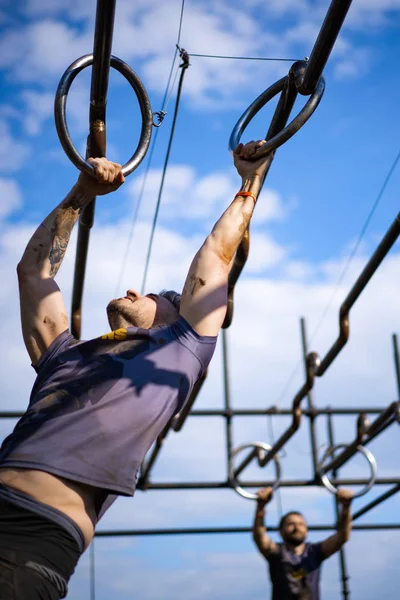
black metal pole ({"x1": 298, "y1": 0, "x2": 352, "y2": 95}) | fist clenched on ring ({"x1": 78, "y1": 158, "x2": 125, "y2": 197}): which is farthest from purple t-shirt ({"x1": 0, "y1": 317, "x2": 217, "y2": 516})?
black metal pole ({"x1": 298, "y1": 0, "x2": 352, "y2": 95})

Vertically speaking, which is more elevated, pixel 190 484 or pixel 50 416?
pixel 190 484

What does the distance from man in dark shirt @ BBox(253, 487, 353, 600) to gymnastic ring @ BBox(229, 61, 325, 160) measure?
Answer: 2705 mm

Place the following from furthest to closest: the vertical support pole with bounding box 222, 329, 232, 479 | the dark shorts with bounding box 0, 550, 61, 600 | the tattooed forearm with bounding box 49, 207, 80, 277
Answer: the vertical support pole with bounding box 222, 329, 232, 479, the tattooed forearm with bounding box 49, 207, 80, 277, the dark shorts with bounding box 0, 550, 61, 600

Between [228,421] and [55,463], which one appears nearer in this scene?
[55,463]

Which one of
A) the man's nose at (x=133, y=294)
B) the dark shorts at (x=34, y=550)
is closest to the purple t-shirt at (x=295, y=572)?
the man's nose at (x=133, y=294)

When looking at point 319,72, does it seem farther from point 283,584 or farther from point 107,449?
point 283,584

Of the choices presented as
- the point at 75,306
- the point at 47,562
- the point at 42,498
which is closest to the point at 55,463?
the point at 42,498

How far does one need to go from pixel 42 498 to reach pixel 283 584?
2983mm

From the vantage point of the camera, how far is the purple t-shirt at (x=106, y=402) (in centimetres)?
173

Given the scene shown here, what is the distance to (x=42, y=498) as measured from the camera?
167 centimetres

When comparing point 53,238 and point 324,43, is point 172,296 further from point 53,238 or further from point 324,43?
point 324,43

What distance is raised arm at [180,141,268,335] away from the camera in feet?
6.58

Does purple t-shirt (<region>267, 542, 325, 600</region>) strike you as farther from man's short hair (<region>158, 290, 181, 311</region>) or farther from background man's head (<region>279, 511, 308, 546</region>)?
man's short hair (<region>158, 290, 181, 311</region>)

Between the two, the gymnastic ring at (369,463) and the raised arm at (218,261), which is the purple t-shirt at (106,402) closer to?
the raised arm at (218,261)
